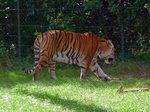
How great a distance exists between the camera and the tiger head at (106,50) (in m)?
13.3

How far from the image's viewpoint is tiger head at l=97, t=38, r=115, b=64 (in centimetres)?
1327

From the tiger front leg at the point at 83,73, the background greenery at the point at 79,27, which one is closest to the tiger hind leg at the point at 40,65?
the background greenery at the point at 79,27

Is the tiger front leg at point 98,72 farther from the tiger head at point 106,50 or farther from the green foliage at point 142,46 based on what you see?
the green foliage at point 142,46

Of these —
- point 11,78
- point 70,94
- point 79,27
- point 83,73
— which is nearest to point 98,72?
point 83,73

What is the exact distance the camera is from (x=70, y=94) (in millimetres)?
9883

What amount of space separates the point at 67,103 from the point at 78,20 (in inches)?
253

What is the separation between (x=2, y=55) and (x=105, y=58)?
2.83 m

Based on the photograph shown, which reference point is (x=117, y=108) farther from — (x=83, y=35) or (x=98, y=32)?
(x=98, y=32)

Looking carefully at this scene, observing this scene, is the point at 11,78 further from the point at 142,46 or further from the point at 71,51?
the point at 142,46

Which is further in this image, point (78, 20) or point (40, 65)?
point (78, 20)

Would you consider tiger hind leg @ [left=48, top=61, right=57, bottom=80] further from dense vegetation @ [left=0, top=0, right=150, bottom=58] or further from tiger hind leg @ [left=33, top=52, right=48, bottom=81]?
dense vegetation @ [left=0, top=0, right=150, bottom=58]

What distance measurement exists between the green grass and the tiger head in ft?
1.29

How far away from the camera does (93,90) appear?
413 inches

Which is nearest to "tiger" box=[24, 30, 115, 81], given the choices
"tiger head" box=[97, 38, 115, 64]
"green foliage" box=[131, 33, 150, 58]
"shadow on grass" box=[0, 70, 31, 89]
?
"tiger head" box=[97, 38, 115, 64]
